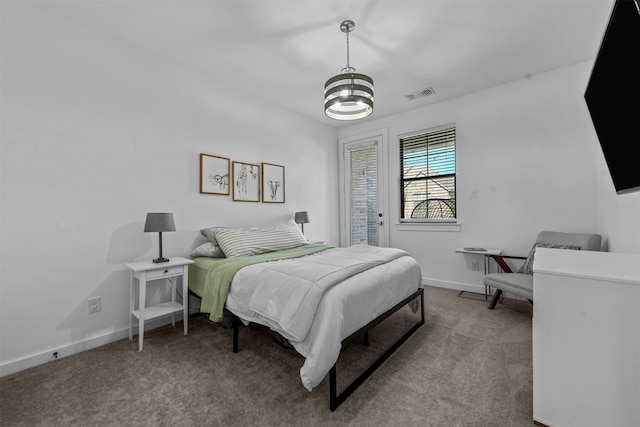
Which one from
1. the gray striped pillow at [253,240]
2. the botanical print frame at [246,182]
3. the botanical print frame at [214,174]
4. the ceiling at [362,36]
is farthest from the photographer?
the botanical print frame at [246,182]

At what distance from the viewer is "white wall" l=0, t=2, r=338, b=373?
79.9 inches

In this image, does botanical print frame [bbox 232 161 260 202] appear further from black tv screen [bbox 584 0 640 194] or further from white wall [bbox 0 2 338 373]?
black tv screen [bbox 584 0 640 194]

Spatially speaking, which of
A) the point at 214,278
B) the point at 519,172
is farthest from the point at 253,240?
the point at 519,172

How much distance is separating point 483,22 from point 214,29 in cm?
239

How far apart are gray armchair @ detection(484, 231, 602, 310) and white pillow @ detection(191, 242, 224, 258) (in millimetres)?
2939

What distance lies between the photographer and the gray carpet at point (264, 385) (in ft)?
4.91

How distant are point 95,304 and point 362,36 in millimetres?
3442

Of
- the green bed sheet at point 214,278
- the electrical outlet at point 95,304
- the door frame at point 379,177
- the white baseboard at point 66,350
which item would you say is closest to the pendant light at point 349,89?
the green bed sheet at point 214,278

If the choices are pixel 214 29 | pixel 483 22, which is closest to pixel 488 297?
pixel 483 22

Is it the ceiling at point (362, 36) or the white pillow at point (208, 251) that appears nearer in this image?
the ceiling at point (362, 36)

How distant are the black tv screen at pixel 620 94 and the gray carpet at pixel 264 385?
4.68 ft

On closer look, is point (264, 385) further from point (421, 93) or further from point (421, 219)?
point (421, 93)

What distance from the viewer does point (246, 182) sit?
11.9ft

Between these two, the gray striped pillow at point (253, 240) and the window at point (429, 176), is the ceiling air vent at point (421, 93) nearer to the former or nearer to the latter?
the window at point (429, 176)
